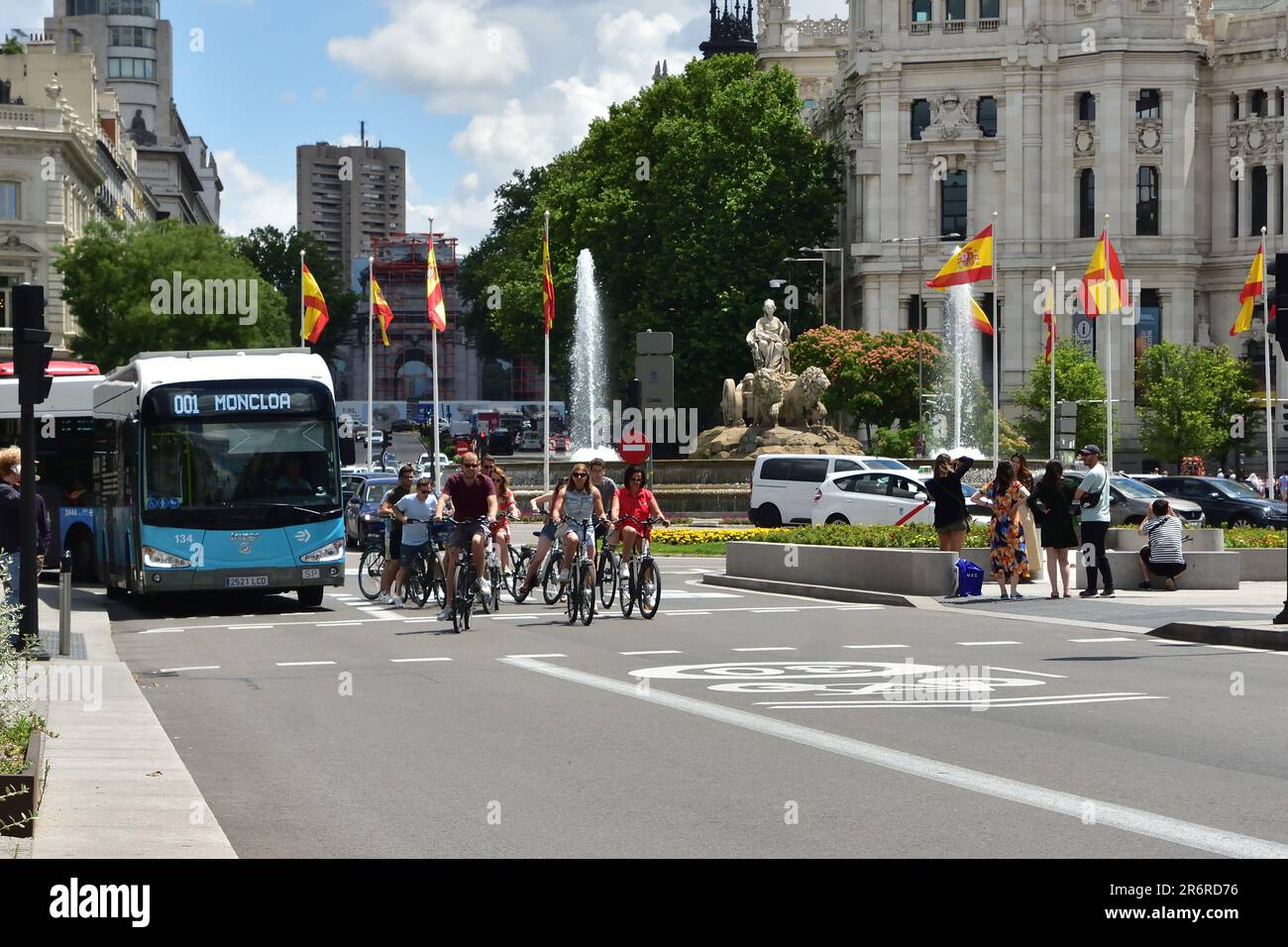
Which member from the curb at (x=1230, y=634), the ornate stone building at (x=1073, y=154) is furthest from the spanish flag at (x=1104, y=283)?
the ornate stone building at (x=1073, y=154)

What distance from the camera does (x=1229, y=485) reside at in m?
48.4

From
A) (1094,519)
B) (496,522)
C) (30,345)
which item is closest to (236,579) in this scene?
(496,522)

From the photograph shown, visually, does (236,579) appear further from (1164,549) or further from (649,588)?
(1164,549)

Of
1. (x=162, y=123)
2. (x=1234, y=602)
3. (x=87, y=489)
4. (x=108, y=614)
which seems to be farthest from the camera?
(x=162, y=123)

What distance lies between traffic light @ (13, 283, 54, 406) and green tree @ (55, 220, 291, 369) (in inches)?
2304

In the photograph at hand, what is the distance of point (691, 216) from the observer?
78.0 metres

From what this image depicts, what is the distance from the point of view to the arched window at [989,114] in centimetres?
8594

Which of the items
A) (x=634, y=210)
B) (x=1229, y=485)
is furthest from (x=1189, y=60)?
(x=1229, y=485)

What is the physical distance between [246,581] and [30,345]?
669 cm

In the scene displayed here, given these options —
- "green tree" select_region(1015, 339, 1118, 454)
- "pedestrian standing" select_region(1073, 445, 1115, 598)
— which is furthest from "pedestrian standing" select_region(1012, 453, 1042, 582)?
"green tree" select_region(1015, 339, 1118, 454)

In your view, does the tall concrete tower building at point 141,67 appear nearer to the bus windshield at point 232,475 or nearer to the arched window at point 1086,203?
the arched window at point 1086,203

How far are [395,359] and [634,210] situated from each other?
9549cm

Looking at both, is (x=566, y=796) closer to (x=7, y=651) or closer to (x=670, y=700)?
(x=7, y=651)

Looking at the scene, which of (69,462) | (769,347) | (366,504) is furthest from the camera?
(769,347)
